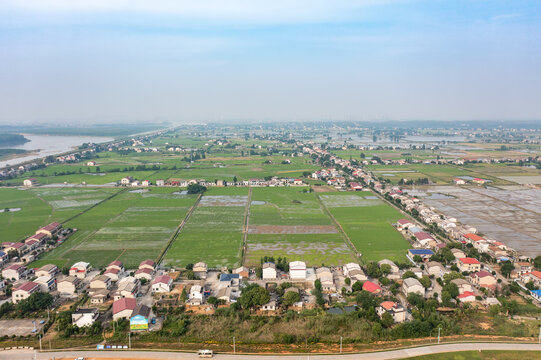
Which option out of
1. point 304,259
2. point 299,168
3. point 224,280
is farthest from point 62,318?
point 299,168

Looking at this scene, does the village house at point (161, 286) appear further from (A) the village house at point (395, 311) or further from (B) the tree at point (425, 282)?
(B) the tree at point (425, 282)

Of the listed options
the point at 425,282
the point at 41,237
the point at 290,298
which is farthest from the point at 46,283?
the point at 425,282

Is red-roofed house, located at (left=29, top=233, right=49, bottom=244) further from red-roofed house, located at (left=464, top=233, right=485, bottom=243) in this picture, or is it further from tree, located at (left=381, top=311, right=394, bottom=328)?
red-roofed house, located at (left=464, top=233, right=485, bottom=243)

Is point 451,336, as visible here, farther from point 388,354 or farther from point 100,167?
point 100,167

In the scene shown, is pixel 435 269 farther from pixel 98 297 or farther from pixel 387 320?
pixel 98 297

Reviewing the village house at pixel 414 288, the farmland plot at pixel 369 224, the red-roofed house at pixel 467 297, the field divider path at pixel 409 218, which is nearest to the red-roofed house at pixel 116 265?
the farmland plot at pixel 369 224

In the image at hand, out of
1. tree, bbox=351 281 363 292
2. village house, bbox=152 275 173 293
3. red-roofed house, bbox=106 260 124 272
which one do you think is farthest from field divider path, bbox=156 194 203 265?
tree, bbox=351 281 363 292
